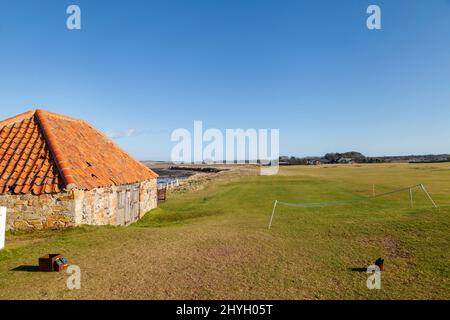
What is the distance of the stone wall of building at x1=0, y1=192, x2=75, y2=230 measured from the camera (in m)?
13.2

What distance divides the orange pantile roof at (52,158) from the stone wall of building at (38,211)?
0.34m

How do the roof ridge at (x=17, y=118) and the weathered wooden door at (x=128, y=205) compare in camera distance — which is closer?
the roof ridge at (x=17, y=118)

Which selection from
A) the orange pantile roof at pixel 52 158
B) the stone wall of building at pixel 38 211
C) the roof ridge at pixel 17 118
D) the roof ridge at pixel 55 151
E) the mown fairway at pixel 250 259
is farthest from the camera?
the roof ridge at pixel 17 118

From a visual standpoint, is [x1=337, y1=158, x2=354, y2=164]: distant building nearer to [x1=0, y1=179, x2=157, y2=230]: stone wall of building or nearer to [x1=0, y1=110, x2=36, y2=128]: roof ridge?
[x1=0, y1=110, x2=36, y2=128]: roof ridge

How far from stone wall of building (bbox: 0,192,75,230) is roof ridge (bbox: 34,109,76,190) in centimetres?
64

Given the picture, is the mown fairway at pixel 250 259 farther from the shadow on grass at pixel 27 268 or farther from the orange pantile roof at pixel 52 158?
the orange pantile roof at pixel 52 158

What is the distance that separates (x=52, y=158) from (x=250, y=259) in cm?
1134

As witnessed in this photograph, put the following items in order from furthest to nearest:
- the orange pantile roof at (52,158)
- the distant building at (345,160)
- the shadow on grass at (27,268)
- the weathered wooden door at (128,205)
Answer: the distant building at (345,160) < the weathered wooden door at (128,205) < the orange pantile roof at (52,158) < the shadow on grass at (27,268)

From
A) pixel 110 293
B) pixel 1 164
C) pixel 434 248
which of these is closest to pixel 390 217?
pixel 434 248

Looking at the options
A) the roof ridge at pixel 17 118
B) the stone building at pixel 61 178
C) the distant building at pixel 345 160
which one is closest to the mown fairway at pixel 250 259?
the stone building at pixel 61 178

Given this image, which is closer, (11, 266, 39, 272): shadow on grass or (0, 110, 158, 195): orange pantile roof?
(11, 266, 39, 272): shadow on grass

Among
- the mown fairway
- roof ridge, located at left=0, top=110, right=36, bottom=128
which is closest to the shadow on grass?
the mown fairway

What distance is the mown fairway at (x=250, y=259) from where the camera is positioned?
288 inches
